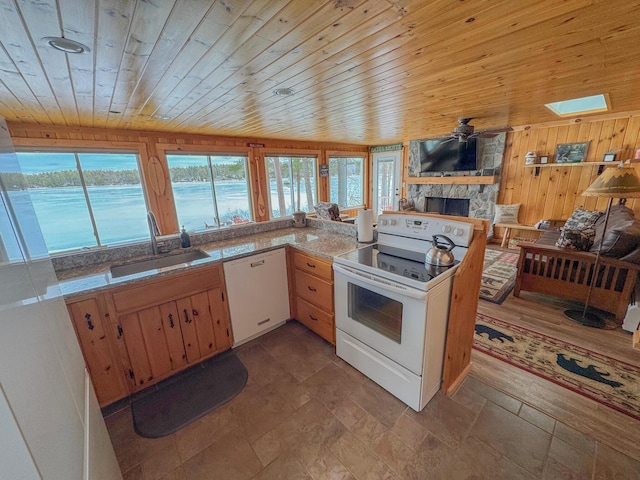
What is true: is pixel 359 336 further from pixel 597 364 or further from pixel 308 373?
pixel 597 364

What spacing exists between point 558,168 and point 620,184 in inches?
112

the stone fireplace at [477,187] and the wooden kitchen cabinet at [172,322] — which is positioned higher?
the stone fireplace at [477,187]

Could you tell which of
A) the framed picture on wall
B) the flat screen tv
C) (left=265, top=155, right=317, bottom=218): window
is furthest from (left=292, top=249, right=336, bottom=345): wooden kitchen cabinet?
the framed picture on wall

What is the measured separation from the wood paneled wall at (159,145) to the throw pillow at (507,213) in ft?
13.3

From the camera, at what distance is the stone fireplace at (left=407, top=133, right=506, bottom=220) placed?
5.14 meters

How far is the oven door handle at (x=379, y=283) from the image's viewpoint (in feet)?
4.91

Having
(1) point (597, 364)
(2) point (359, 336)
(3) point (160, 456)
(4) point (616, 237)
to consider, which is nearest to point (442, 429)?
(2) point (359, 336)

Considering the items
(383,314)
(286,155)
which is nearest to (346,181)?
(286,155)

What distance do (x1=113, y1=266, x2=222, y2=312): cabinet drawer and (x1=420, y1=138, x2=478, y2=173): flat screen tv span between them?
515 centimetres

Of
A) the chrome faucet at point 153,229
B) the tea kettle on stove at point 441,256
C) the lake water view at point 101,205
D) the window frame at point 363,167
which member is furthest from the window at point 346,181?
the tea kettle on stove at point 441,256

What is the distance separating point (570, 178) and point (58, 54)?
6421 mm

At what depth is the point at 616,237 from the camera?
2484mm

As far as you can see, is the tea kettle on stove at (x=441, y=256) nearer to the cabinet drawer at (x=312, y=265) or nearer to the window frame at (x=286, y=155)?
the cabinet drawer at (x=312, y=265)

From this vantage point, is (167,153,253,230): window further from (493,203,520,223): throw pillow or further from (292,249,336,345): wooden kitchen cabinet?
(493,203,520,223): throw pillow
